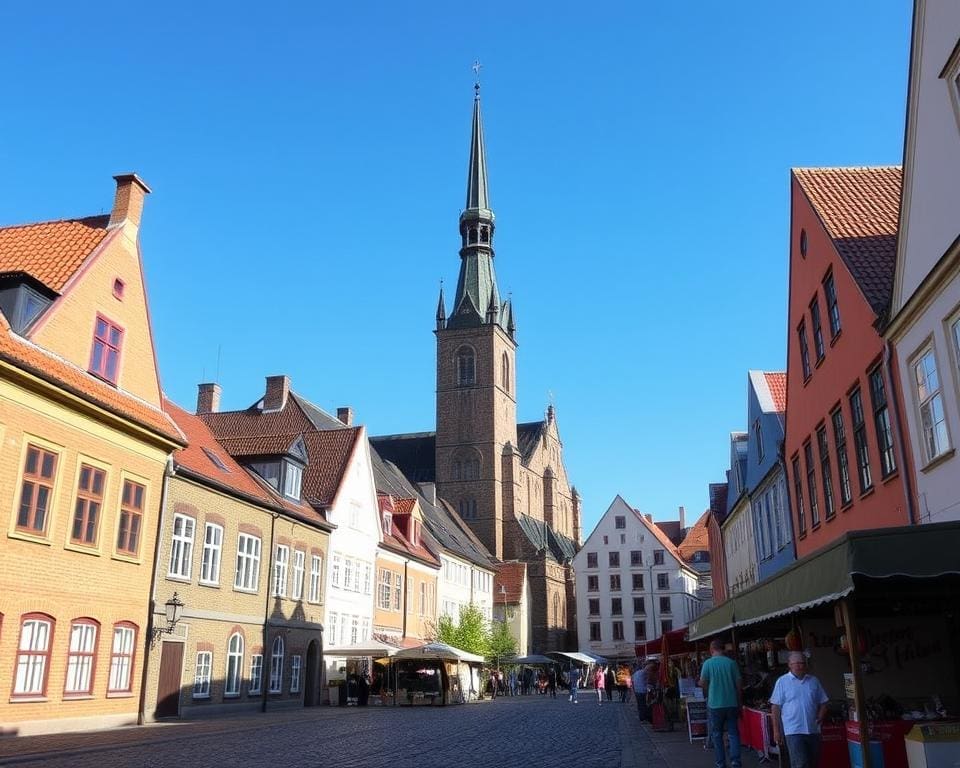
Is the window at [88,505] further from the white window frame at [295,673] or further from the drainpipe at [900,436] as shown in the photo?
the drainpipe at [900,436]

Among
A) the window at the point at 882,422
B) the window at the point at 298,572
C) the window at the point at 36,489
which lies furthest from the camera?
the window at the point at 298,572

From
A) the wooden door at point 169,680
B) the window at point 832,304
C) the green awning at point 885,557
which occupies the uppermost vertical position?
the window at point 832,304

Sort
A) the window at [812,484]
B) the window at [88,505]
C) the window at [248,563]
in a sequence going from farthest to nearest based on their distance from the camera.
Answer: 1. the window at [248,563]
2. the window at [812,484]
3. the window at [88,505]

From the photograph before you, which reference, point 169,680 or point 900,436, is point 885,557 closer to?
point 900,436

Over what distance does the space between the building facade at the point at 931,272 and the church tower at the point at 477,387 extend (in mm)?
70158

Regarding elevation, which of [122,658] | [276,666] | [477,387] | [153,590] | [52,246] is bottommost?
[276,666]

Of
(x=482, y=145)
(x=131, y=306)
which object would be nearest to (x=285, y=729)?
(x=131, y=306)

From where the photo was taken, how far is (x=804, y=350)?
21328 mm

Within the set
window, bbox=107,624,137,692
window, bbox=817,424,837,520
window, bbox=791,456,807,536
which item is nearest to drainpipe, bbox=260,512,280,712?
window, bbox=107,624,137,692

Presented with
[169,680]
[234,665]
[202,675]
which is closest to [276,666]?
[234,665]

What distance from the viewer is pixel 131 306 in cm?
2462

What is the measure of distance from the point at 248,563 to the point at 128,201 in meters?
12.3

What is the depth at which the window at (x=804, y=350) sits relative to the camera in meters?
20.8

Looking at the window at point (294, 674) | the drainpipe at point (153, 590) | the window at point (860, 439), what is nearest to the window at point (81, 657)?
the drainpipe at point (153, 590)
